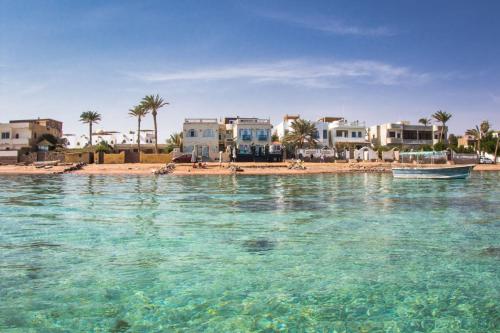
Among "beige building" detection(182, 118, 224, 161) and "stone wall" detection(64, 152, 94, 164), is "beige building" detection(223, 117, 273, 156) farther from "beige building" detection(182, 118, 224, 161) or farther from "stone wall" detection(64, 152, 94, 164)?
"stone wall" detection(64, 152, 94, 164)

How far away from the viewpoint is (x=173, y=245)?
475 inches

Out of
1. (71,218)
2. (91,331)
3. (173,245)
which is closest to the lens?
(91,331)

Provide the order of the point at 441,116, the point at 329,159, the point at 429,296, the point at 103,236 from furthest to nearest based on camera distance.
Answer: the point at 441,116 < the point at 329,159 < the point at 103,236 < the point at 429,296

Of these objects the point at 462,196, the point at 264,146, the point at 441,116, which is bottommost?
the point at 462,196

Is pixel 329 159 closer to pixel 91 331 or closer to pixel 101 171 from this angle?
pixel 101 171

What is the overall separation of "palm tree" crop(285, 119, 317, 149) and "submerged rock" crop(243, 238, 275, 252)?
65063 millimetres

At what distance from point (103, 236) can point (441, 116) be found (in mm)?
87132

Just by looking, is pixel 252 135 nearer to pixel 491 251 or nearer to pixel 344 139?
pixel 344 139

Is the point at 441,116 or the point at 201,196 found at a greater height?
the point at 441,116

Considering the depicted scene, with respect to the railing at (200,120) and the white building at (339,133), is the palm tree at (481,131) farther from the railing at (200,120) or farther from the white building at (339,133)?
the railing at (200,120)

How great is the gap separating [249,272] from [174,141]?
7495 cm

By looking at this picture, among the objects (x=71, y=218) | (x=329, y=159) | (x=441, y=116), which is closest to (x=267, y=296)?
(x=71, y=218)

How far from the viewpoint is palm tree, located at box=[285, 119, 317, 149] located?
252 ft

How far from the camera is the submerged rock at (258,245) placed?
11.6 meters
